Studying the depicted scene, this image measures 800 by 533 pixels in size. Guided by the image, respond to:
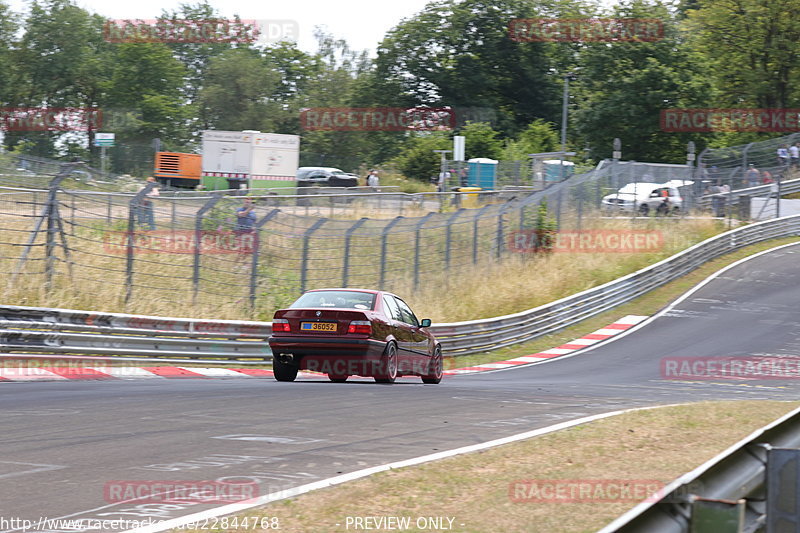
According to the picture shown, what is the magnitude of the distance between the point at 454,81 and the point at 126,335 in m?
67.8

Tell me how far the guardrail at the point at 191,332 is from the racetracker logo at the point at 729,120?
114ft

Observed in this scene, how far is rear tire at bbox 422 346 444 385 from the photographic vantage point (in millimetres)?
16797

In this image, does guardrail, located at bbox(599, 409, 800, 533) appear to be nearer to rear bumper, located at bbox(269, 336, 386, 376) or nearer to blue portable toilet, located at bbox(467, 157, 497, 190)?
rear bumper, located at bbox(269, 336, 386, 376)

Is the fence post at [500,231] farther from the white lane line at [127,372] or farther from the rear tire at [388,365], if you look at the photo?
the white lane line at [127,372]

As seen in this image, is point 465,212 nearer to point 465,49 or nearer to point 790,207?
point 790,207

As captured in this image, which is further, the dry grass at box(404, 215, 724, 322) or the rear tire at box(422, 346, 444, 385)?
the dry grass at box(404, 215, 724, 322)

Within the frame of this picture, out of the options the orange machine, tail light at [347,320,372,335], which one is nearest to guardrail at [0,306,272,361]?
tail light at [347,320,372,335]

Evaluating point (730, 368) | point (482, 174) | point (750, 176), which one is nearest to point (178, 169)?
point (482, 174)

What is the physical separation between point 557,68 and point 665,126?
24.4m

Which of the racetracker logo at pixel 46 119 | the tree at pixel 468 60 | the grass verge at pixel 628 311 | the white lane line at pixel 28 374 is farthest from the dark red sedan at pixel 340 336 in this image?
the tree at pixel 468 60

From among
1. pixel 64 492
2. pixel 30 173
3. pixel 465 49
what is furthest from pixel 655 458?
pixel 465 49

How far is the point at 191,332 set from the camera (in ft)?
57.7

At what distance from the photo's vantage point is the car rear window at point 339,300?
14.5 meters

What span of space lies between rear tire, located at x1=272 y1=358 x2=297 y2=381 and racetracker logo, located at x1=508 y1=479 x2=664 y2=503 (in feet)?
27.4
